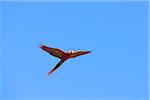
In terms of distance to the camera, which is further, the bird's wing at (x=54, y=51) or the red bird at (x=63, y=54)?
the red bird at (x=63, y=54)

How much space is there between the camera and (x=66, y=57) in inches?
349

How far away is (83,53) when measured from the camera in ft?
29.0

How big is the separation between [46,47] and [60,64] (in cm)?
65

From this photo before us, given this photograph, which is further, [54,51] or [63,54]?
[63,54]

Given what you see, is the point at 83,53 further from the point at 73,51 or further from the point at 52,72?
the point at 52,72

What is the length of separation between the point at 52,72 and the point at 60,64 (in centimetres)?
26

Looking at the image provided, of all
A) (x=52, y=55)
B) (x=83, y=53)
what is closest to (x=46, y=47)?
(x=52, y=55)

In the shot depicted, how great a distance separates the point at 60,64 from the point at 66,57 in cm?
26

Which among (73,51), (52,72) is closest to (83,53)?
(73,51)

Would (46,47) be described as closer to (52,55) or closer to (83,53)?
(52,55)

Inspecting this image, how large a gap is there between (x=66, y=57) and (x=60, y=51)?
21 cm

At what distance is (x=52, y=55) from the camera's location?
874cm

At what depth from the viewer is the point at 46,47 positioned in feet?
28.1

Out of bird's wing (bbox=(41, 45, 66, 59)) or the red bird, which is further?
the red bird
